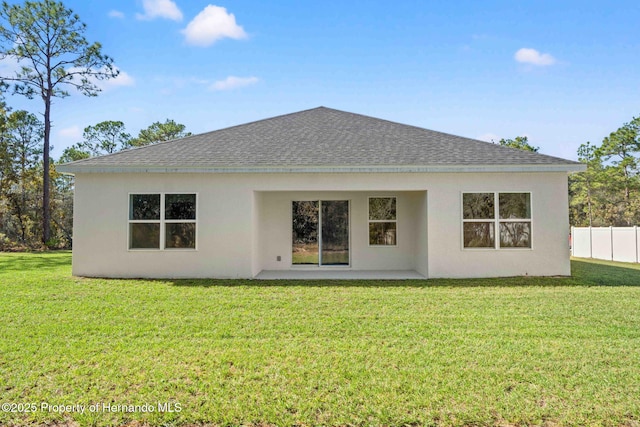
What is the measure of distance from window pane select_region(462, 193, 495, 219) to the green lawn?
2.65 meters

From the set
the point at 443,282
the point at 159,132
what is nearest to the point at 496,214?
the point at 443,282

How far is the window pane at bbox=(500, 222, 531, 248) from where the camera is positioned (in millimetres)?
10164

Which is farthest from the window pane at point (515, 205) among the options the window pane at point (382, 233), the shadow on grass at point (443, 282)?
the window pane at point (382, 233)

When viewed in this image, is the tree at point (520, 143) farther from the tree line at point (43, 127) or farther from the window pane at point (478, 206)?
the window pane at point (478, 206)

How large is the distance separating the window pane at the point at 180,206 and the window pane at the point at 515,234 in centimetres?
825

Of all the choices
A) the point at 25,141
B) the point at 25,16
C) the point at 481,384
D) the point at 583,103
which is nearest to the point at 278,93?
the point at 583,103

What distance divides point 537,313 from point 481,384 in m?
3.41

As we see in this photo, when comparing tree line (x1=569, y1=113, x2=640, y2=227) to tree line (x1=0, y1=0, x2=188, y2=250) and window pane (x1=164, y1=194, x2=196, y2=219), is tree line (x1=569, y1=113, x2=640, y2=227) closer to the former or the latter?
window pane (x1=164, y1=194, x2=196, y2=219)

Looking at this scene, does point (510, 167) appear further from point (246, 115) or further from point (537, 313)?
point (246, 115)

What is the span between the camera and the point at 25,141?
83.6 ft

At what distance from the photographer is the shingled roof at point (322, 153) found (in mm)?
10047

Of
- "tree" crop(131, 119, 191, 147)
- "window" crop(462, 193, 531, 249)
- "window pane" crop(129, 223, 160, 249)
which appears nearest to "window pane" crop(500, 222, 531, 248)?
"window" crop(462, 193, 531, 249)

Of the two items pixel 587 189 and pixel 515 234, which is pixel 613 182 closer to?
pixel 587 189

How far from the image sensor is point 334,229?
12008 mm
